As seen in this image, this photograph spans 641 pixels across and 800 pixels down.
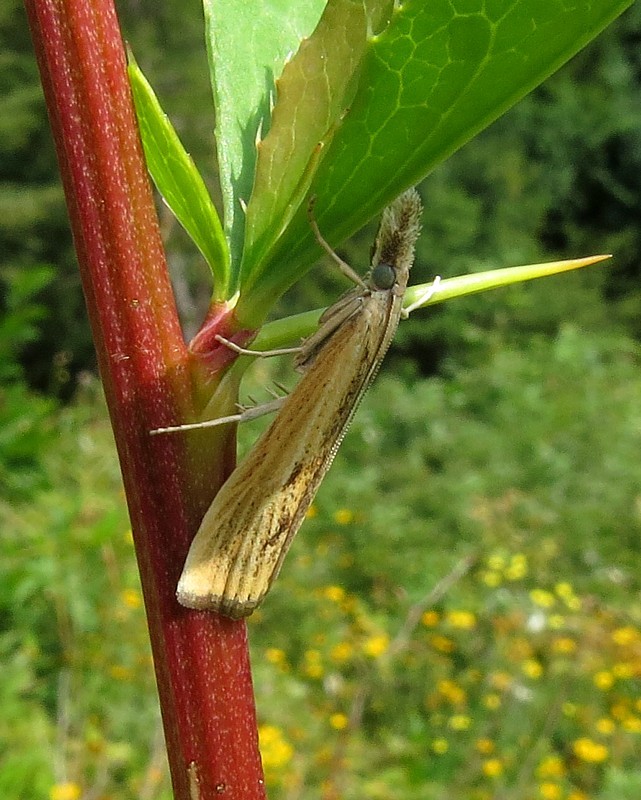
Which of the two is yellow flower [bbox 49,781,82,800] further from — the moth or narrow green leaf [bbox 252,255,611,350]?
narrow green leaf [bbox 252,255,611,350]

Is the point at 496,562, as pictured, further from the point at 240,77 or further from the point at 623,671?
the point at 240,77

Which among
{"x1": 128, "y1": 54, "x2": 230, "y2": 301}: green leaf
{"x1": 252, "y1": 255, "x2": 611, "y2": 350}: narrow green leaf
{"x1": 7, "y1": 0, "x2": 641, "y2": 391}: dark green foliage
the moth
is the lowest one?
{"x1": 7, "y1": 0, "x2": 641, "y2": 391}: dark green foliage

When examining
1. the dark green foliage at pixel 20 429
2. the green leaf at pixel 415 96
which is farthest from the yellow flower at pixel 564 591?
the green leaf at pixel 415 96

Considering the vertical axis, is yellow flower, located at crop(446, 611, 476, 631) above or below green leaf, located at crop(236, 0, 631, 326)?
below

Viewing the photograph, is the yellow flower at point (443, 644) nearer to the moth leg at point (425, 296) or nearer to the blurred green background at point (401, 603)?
the blurred green background at point (401, 603)

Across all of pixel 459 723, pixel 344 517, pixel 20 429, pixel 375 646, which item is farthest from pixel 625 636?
pixel 20 429

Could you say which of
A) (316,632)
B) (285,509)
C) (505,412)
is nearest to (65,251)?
(505,412)

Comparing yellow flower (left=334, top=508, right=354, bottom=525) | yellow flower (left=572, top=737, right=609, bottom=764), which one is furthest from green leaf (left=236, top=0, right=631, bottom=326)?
yellow flower (left=334, top=508, right=354, bottom=525)
